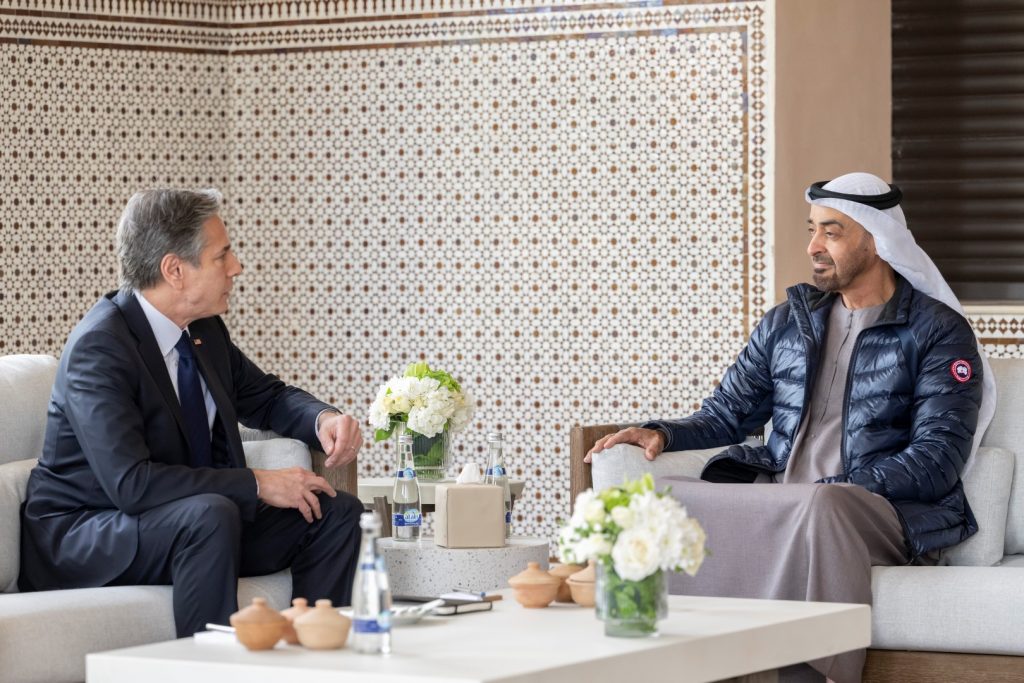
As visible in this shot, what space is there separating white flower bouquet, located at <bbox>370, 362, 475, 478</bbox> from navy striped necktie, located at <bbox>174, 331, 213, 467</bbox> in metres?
0.67

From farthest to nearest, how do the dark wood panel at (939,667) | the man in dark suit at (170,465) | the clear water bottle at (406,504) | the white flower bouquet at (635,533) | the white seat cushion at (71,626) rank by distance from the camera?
the clear water bottle at (406,504) → the man in dark suit at (170,465) → the dark wood panel at (939,667) → the white seat cushion at (71,626) → the white flower bouquet at (635,533)

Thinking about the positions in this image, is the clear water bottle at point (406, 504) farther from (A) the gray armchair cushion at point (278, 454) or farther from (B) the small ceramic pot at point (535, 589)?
(B) the small ceramic pot at point (535, 589)

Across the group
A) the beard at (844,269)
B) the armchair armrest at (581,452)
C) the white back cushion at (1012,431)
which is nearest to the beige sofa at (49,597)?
the armchair armrest at (581,452)

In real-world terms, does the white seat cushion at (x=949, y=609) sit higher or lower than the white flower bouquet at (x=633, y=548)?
lower

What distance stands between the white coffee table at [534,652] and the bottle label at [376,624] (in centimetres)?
5

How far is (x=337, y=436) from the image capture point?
484cm

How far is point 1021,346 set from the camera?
6.81m

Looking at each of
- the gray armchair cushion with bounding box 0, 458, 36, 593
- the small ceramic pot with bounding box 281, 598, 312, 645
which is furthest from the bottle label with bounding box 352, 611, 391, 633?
the gray armchair cushion with bounding box 0, 458, 36, 593

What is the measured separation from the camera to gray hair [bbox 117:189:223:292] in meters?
4.57

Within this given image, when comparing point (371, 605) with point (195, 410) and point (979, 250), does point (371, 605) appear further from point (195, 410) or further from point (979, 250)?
point (979, 250)

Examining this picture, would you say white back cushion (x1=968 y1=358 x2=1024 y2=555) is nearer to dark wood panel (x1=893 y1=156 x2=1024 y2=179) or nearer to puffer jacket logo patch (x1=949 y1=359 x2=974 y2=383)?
puffer jacket logo patch (x1=949 y1=359 x2=974 y2=383)

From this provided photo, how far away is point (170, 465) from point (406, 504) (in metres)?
0.77

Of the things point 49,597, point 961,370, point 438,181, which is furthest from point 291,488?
point 438,181

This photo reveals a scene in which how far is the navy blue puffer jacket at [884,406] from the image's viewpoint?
4.60 meters
